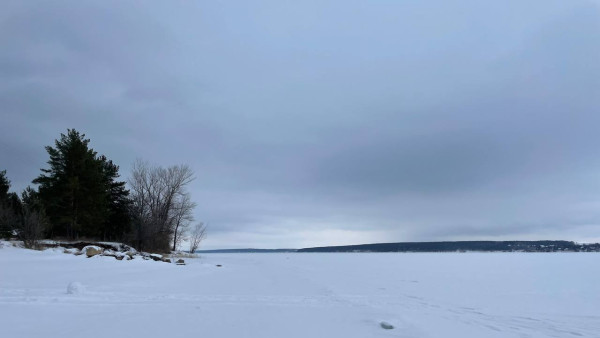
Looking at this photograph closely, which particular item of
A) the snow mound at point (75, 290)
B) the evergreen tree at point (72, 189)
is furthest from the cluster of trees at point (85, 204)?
the snow mound at point (75, 290)

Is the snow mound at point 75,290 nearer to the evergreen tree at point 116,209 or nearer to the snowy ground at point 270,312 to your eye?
the snowy ground at point 270,312

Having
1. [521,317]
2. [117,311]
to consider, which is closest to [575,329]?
[521,317]

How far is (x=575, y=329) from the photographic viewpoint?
745cm

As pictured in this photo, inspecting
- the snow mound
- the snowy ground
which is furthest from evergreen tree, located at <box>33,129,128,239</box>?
the snow mound

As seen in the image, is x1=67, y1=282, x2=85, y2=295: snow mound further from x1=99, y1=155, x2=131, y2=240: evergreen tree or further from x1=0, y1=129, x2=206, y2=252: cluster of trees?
x1=99, y1=155, x2=131, y2=240: evergreen tree

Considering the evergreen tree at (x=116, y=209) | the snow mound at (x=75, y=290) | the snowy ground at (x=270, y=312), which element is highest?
the evergreen tree at (x=116, y=209)

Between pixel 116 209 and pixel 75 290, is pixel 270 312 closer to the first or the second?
pixel 75 290

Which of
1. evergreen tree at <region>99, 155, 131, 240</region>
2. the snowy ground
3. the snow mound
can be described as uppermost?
evergreen tree at <region>99, 155, 131, 240</region>

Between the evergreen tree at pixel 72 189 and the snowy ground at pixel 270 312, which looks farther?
the evergreen tree at pixel 72 189

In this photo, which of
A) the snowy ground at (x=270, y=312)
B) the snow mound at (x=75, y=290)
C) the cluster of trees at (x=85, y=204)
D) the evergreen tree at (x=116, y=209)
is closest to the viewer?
the snowy ground at (x=270, y=312)

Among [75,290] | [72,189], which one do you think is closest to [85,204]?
[72,189]

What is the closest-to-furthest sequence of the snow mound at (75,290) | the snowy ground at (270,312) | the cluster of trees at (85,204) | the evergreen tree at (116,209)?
1. the snowy ground at (270,312)
2. the snow mound at (75,290)
3. the cluster of trees at (85,204)
4. the evergreen tree at (116,209)

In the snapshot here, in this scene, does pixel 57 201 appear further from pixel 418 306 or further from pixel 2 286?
pixel 418 306

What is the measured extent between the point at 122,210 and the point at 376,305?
43.1m
